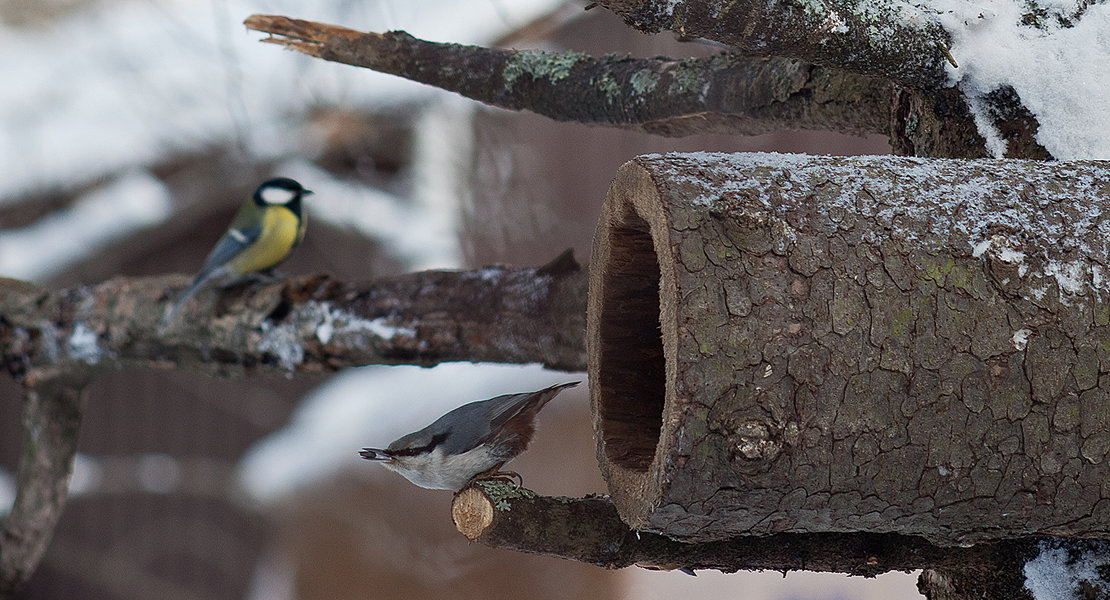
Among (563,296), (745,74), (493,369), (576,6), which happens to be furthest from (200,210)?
(745,74)

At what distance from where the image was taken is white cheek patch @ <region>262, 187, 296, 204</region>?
1.74 meters

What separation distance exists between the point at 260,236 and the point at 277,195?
6.8 inches

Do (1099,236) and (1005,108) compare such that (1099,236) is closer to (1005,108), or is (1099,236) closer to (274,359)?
(1005,108)

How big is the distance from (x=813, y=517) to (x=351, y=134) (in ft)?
6.06

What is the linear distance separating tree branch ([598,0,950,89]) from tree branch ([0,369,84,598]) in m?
1.33

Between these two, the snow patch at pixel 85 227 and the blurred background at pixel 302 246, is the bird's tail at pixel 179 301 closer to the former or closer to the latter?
the blurred background at pixel 302 246

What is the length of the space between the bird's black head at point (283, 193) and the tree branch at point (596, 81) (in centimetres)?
62

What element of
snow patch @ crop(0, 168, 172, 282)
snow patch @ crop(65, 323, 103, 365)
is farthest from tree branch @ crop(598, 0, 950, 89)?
snow patch @ crop(0, 168, 172, 282)

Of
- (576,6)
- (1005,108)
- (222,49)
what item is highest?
(1005,108)

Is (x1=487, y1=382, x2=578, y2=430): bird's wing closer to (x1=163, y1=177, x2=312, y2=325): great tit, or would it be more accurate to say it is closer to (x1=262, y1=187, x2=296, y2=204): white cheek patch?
(x1=163, y1=177, x2=312, y2=325): great tit

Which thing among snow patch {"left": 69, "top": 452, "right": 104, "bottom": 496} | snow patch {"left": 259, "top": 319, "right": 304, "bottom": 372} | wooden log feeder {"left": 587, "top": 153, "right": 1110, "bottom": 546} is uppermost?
wooden log feeder {"left": 587, "top": 153, "right": 1110, "bottom": 546}

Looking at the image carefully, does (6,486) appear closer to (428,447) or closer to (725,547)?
(428,447)

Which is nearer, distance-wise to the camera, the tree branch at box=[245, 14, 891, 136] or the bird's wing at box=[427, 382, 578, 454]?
the bird's wing at box=[427, 382, 578, 454]

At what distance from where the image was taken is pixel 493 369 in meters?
2.35
